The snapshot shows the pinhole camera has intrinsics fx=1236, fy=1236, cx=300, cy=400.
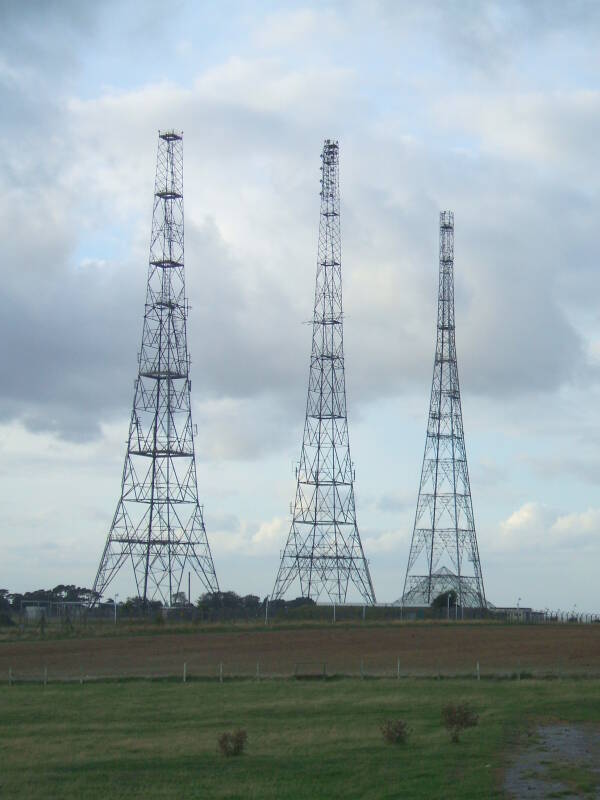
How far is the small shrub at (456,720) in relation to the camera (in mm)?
29214

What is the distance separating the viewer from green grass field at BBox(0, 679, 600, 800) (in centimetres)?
2369

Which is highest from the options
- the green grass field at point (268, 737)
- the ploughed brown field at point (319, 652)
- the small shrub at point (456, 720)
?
the ploughed brown field at point (319, 652)

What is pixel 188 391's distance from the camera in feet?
281

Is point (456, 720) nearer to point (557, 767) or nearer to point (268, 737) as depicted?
point (557, 767)

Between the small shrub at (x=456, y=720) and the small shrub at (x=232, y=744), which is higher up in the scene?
the small shrub at (x=456, y=720)

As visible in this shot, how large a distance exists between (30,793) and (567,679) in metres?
29.9

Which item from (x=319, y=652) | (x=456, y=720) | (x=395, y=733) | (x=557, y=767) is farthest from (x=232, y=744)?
(x=319, y=652)

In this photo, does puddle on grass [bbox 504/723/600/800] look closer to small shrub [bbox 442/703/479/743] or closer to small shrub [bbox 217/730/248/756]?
small shrub [bbox 442/703/479/743]

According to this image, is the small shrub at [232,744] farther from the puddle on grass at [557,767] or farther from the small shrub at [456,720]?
the puddle on grass at [557,767]

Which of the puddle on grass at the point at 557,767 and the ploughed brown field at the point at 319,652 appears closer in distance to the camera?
the puddle on grass at the point at 557,767

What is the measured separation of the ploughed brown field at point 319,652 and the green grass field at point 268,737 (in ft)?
24.2

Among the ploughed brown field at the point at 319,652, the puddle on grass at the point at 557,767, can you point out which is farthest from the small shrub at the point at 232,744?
the ploughed brown field at the point at 319,652

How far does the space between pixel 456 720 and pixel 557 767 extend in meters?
4.39

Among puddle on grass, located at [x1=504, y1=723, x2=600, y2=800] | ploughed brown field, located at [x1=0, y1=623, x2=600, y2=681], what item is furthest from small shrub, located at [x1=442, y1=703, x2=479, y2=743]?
ploughed brown field, located at [x1=0, y1=623, x2=600, y2=681]
